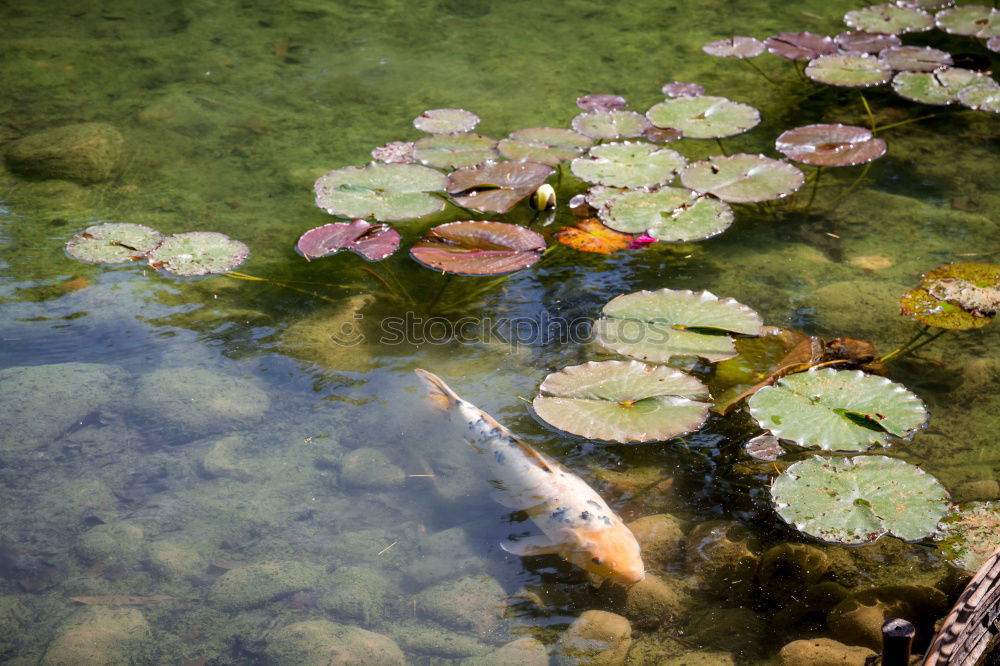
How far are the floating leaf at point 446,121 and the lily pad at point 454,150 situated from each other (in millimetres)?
112

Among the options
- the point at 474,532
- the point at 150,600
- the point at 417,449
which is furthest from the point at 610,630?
the point at 150,600

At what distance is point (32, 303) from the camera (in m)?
2.62

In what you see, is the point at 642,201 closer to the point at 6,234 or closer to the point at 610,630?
the point at 610,630

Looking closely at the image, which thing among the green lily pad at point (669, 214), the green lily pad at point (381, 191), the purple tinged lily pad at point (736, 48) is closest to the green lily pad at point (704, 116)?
the green lily pad at point (669, 214)

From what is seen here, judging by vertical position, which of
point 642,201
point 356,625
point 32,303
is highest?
point 642,201

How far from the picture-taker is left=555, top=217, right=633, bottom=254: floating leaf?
9.57 ft

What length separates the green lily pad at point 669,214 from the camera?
2.79 m

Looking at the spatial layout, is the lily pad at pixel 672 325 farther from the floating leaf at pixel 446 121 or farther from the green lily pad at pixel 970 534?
the floating leaf at pixel 446 121

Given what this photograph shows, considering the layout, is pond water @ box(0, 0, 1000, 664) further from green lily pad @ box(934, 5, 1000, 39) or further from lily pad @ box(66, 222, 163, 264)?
green lily pad @ box(934, 5, 1000, 39)

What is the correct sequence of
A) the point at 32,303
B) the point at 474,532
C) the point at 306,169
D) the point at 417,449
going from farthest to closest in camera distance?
the point at 306,169
the point at 32,303
the point at 417,449
the point at 474,532

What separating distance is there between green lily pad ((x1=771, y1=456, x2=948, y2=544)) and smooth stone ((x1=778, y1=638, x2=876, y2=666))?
25cm

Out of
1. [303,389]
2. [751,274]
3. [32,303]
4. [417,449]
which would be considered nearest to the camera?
[417,449]

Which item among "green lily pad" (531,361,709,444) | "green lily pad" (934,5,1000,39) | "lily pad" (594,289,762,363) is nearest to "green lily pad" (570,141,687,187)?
"lily pad" (594,289,762,363)

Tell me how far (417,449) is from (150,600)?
2.36ft
